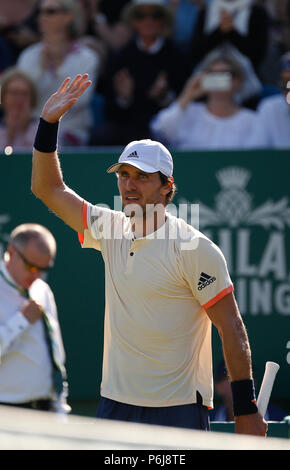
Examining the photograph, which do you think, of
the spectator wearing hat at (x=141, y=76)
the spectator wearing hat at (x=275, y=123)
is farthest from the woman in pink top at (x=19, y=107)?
the spectator wearing hat at (x=275, y=123)

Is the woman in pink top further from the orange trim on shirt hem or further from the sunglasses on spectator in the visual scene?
the orange trim on shirt hem

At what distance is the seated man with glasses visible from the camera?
207 inches

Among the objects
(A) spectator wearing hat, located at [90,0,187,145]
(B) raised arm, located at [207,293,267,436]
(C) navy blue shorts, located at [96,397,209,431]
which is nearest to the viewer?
(B) raised arm, located at [207,293,267,436]

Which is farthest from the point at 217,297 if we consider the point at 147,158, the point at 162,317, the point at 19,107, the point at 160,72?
the point at 160,72

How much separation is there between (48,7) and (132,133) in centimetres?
159

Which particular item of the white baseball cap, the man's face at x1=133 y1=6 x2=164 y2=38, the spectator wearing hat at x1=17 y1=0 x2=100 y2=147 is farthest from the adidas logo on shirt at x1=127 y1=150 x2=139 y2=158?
the man's face at x1=133 y1=6 x2=164 y2=38

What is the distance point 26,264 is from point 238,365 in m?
2.10

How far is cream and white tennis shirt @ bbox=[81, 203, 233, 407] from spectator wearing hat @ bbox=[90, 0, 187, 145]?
448 cm

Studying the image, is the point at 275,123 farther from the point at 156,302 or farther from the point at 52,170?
the point at 156,302

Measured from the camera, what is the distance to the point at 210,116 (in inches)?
316

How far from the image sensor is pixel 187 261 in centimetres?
378
